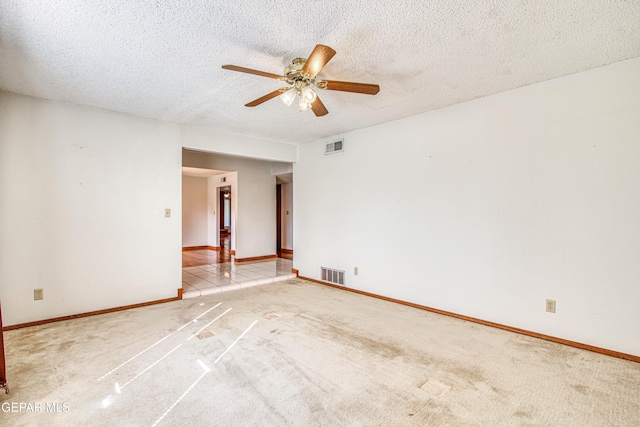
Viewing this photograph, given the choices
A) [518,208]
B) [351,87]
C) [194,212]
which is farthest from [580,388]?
[194,212]

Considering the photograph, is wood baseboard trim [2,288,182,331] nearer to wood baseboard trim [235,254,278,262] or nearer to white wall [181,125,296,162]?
white wall [181,125,296,162]

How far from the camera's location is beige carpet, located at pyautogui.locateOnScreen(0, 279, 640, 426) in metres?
1.74

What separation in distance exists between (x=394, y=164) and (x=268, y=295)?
8.55ft

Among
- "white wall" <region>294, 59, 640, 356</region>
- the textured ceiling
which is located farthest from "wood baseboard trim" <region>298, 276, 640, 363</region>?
the textured ceiling

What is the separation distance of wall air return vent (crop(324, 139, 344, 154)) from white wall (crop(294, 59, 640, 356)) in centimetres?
39

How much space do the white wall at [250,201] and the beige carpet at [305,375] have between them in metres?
3.59

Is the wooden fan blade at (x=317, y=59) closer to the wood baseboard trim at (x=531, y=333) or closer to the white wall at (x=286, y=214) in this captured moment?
the wood baseboard trim at (x=531, y=333)

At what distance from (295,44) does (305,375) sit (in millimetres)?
2468

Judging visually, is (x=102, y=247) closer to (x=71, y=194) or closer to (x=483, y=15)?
(x=71, y=194)

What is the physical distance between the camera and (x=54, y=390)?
77.8 inches

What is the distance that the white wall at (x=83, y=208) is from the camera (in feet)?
10.1

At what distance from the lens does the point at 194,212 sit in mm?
8758

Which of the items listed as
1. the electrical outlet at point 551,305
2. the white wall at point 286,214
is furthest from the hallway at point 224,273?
the electrical outlet at point 551,305

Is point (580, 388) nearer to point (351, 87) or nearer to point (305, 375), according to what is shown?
point (305, 375)
